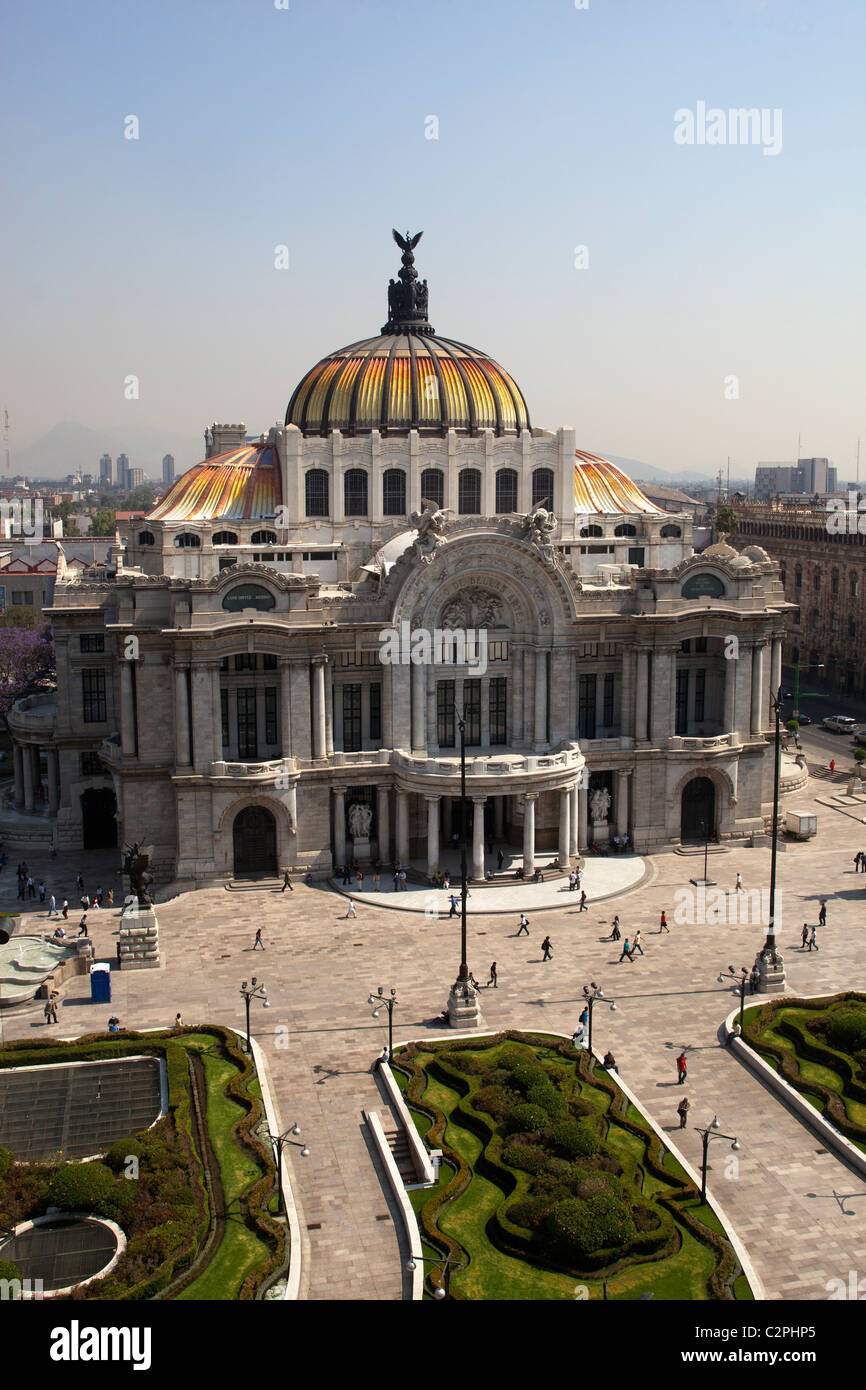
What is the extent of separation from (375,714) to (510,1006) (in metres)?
23.4

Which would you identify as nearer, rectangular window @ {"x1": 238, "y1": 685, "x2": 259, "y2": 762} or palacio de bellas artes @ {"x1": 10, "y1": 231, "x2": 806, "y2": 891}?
palacio de bellas artes @ {"x1": 10, "y1": 231, "x2": 806, "y2": 891}

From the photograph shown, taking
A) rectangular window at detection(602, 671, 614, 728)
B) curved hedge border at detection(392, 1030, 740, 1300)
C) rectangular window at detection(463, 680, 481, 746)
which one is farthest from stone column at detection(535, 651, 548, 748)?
curved hedge border at detection(392, 1030, 740, 1300)

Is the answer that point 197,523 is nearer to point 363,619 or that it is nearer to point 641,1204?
point 363,619

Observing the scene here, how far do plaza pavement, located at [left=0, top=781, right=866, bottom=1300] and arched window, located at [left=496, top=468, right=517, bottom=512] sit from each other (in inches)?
975

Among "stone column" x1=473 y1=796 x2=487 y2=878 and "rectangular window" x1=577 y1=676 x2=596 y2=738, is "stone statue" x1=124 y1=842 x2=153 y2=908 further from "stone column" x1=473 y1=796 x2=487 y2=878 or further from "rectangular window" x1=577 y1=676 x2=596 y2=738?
"rectangular window" x1=577 y1=676 x2=596 y2=738

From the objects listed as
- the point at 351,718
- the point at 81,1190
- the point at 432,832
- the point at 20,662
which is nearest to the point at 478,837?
the point at 432,832

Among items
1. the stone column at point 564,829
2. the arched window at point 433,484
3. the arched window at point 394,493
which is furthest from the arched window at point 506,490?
the stone column at point 564,829

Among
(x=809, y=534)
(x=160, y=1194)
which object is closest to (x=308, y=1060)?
(x=160, y=1194)

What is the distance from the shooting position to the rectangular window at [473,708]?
7175cm

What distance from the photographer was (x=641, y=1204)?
35.7 metres

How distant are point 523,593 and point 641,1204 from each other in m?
39.9

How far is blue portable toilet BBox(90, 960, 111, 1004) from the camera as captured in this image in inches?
2015

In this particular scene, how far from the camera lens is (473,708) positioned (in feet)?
236

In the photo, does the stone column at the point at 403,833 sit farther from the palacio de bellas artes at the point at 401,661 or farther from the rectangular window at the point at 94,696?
the rectangular window at the point at 94,696
